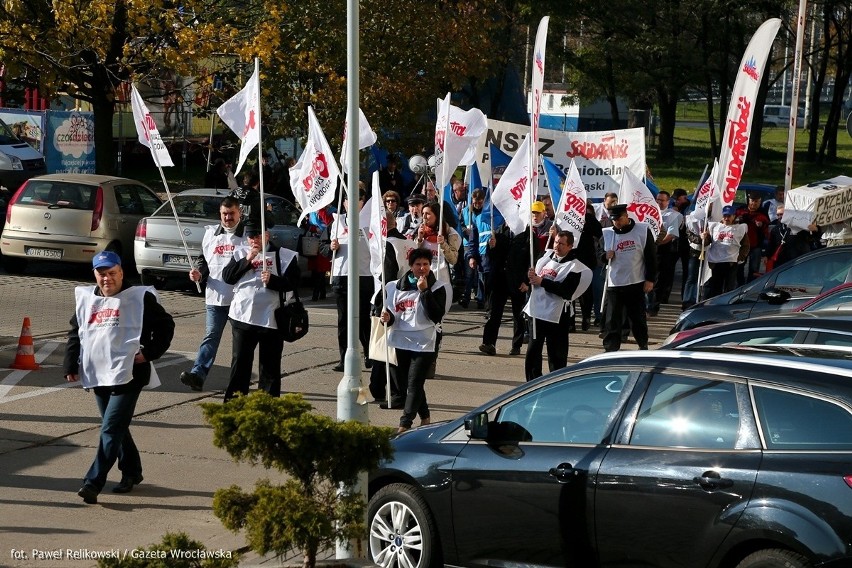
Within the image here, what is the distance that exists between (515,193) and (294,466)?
9576 mm

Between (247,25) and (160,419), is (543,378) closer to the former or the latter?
(160,419)

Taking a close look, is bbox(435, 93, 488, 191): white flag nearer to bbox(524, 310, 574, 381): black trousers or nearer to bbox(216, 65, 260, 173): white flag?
bbox(216, 65, 260, 173): white flag

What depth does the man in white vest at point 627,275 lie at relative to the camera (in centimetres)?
1429

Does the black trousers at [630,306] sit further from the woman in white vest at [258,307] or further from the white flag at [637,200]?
the woman in white vest at [258,307]

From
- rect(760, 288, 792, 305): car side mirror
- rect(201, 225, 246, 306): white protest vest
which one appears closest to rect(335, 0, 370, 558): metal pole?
rect(201, 225, 246, 306): white protest vest

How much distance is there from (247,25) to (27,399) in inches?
562

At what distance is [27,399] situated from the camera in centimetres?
1134

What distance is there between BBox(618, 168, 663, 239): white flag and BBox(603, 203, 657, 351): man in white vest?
2904 mm

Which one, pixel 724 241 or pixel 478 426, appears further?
pixel 724 241

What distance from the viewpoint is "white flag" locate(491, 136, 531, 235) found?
14438 millimetres

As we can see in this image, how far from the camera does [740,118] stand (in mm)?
15727

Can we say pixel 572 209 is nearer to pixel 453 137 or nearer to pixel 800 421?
pixel 453 137

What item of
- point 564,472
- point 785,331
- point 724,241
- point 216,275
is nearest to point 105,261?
point 216,275

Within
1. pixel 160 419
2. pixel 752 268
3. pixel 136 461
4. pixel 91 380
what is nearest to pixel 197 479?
pixel 136 461
